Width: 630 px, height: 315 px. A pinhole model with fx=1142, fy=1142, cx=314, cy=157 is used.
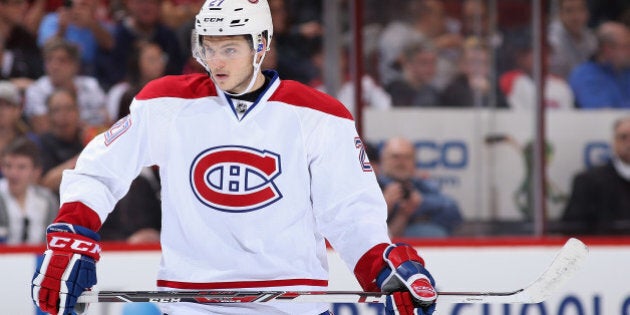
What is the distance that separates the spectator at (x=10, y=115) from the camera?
4.22 metres

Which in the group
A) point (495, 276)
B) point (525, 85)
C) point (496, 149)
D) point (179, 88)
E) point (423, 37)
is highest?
point (423, 37)

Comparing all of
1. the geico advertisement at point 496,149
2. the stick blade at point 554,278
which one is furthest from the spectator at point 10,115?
the stick blade at point 554,278

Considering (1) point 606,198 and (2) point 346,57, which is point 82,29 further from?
(1) point 606,198

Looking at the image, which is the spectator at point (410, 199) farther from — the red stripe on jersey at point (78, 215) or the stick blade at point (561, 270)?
the red stripe on jersey at point (78, 215)

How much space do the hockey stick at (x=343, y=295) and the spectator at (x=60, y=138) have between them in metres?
1.77

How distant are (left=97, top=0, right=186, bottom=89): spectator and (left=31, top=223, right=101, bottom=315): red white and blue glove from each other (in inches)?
82.0

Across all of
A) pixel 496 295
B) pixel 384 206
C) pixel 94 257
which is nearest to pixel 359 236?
pixel 384 206

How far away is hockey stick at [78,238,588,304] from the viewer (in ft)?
8.05

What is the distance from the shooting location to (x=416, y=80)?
4.56 metres

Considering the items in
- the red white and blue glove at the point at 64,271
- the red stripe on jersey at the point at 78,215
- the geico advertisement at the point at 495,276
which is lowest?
the geico advertisement at the point at 495,276

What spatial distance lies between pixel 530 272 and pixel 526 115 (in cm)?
77

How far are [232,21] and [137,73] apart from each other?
2000 millimetres

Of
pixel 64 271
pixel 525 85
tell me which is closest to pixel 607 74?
pixel 525 85

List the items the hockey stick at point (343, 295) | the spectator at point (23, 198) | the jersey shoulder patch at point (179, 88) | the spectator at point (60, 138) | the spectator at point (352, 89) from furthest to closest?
the spectator at point (352, 89) < the spectator at point (60, 138) < the spectator at point (23, 198) < the jersey shoulder patch at point (179, 88) < the hockey stick at point (343, 295)
